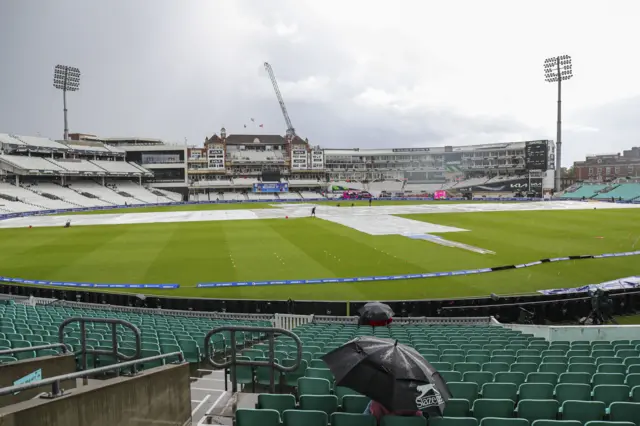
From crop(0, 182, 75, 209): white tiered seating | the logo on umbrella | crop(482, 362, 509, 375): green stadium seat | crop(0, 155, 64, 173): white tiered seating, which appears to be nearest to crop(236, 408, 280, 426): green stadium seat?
the logo on umbrella

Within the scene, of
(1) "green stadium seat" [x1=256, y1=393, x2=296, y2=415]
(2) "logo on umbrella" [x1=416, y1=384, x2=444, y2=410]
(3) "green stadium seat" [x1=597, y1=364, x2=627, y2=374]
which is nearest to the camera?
(2) "logo on umbrella" [x1=416, y1=384, x2=444, y2=410]

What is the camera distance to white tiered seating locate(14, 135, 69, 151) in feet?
333

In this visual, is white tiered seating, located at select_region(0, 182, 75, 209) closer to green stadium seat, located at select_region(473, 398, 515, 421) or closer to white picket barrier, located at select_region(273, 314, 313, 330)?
white picket barrier, located at select_region(273, 314, 313, 330)

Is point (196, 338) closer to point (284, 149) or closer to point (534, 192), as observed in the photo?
point (534, 192)

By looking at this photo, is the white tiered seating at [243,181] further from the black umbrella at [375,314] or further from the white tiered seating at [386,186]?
the black umbrella at [375,314]

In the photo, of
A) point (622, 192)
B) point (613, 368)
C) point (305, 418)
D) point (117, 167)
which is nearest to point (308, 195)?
point (117, 167)

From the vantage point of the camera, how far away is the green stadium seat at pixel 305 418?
17.1ft

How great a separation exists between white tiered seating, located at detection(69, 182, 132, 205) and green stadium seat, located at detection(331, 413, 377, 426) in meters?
103

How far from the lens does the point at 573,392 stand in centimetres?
645

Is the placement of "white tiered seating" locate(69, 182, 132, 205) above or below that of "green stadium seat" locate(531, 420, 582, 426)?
above

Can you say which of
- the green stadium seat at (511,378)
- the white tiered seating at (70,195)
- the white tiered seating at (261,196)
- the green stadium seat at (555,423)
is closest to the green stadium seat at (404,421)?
the green stadium seat at (555,423)

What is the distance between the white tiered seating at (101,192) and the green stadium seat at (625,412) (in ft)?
341

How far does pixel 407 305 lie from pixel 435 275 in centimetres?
825

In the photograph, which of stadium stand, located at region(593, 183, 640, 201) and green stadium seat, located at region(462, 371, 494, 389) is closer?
green stadium seat, located at region(462, 371, 494, 389)
